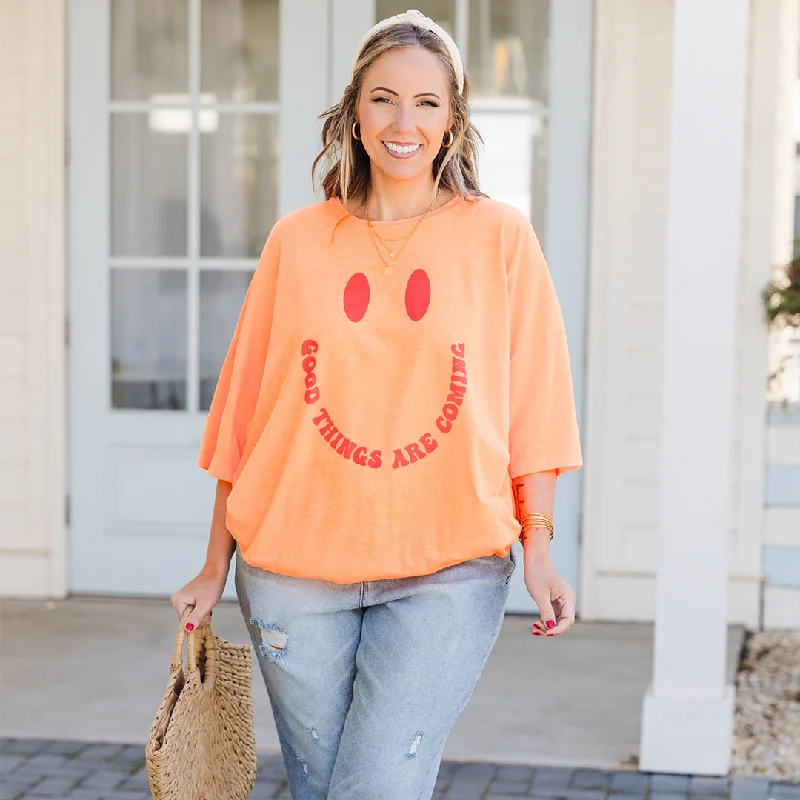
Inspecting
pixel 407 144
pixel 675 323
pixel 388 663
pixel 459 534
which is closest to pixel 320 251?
pixel 407 144

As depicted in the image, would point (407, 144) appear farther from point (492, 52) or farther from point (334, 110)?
point (492, 52)

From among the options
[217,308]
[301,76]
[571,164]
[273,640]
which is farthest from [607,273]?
[273,640]

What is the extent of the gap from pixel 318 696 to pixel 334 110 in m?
0.84

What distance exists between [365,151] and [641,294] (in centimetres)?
308

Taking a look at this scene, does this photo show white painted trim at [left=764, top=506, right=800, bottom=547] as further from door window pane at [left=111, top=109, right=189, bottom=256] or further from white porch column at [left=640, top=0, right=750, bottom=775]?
door window pane at [left=111, top=109, right=189, bottom=256]

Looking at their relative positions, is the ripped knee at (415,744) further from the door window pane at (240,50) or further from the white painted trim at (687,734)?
the door window pane at (240,50)

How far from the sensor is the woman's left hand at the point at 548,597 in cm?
183

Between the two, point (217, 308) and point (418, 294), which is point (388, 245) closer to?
point (418, 294)

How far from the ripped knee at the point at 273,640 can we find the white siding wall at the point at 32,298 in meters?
3.52

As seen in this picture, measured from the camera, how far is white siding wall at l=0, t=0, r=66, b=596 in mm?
5039

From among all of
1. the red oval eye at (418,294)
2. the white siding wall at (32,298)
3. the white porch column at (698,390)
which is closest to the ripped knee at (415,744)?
the red oval eye at (418,294)

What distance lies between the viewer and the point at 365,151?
→ 75.9 inches

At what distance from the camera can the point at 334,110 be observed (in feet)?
6.42

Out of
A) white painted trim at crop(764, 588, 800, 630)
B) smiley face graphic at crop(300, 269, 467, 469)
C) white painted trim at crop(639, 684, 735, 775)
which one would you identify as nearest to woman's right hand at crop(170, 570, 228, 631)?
smiley face graphic at crop(300, 269, 467, 469)
